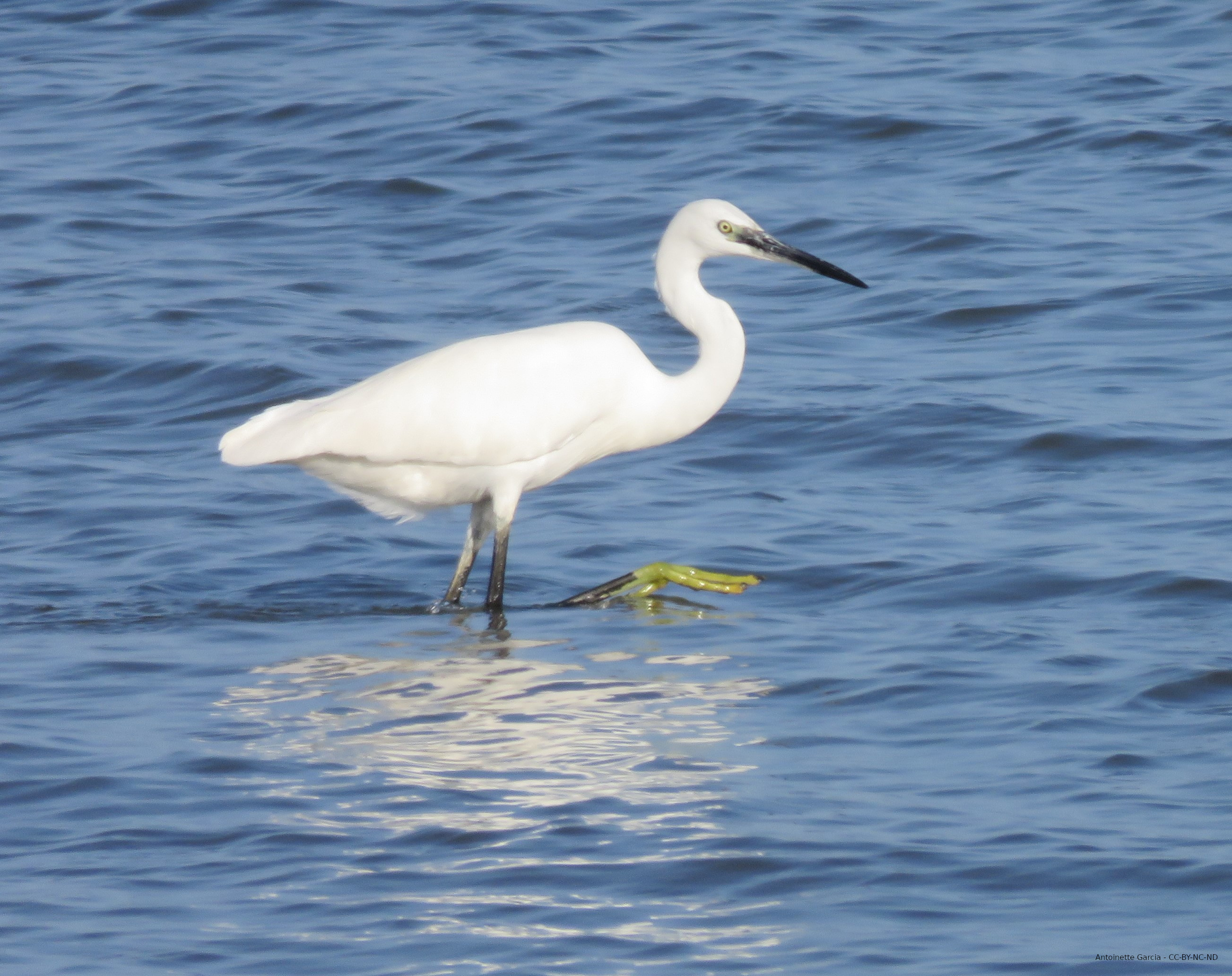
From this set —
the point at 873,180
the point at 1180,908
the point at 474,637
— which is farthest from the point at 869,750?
the point at 873,180

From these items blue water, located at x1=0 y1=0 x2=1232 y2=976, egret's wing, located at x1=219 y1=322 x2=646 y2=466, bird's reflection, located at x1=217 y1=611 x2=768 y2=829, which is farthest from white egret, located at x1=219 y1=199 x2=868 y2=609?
bird's reflection, located at x1=217 y1=611 x2=768 y2=829

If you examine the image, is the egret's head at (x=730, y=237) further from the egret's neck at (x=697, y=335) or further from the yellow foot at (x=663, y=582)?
the yellow foot at (x=663, y=582)

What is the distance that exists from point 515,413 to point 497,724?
1.92m

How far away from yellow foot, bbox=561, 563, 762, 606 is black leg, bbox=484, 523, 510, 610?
1.00ft

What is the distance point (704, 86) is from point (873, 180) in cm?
247

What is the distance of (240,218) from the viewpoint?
13.8 meters

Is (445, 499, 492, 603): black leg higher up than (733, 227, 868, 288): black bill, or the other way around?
(733, 227, 868, 288): black bill

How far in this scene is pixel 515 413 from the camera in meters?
7.93

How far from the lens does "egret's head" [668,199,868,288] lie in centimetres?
820

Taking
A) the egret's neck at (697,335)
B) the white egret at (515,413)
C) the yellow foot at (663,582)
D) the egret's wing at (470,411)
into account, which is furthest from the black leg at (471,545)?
the egret's neck at (697,335)

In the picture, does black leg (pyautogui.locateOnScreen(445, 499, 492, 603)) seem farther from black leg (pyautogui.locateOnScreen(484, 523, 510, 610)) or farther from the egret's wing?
the egret's wing

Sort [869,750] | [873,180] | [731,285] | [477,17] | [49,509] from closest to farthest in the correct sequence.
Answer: [869,750]
[49,509]
[731,285]
[873,180]
[477,17]

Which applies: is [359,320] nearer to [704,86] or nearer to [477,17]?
[704,86]

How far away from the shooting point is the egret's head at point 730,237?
8.20 metres
